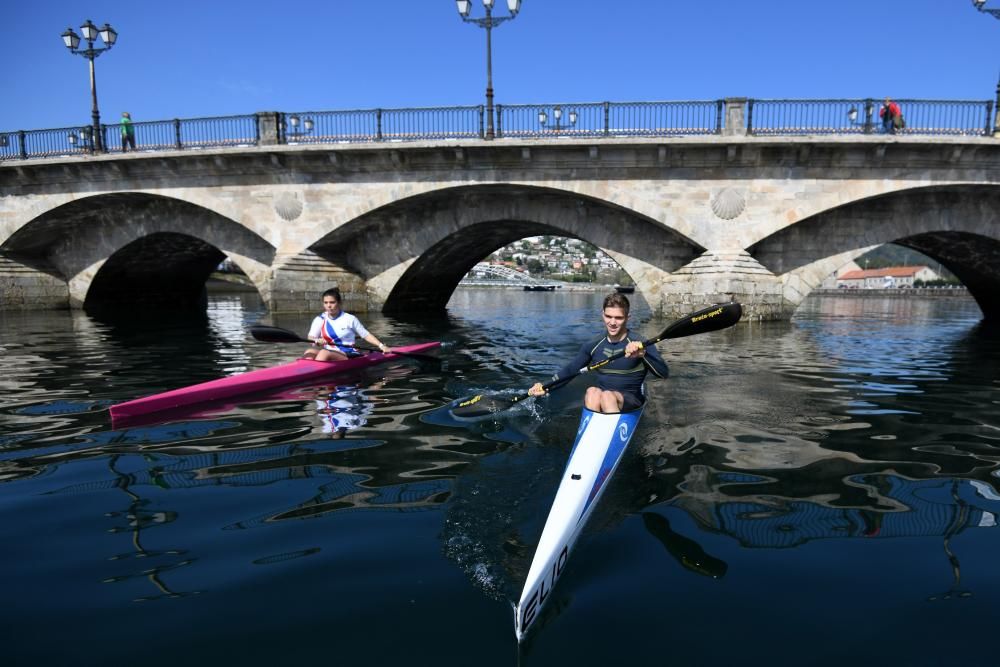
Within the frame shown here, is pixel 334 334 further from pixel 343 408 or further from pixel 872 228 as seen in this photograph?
pixel 872 228

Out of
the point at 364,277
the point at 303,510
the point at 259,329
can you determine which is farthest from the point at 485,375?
the point at 364,277

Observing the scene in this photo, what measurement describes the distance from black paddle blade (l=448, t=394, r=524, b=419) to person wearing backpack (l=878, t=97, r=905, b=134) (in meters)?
14.5

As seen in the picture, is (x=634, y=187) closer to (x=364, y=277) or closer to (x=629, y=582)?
(x=364, y=277)

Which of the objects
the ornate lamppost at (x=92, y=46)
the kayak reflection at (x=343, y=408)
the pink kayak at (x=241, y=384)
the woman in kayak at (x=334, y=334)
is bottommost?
the kayak reflection at (x=343, y=408)

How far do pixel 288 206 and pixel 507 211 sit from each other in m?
6.78

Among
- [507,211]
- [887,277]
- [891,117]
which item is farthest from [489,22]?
[887,277]

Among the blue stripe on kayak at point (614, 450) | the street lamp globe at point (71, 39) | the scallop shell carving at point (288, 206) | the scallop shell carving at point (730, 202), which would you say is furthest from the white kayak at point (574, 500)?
the street lamp globe at point (71, 39)

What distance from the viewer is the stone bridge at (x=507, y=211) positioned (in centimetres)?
1527

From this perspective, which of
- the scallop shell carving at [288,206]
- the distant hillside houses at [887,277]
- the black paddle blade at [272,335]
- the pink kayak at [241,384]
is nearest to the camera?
the pink kayak at [241,384]

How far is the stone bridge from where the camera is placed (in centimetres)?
1527

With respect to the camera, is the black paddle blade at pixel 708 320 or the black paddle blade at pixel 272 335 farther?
the black paddle blade at pixel 272 335

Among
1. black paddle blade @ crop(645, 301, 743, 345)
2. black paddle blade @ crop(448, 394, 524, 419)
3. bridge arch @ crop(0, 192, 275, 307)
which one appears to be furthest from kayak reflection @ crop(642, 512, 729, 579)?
bridge arch @ crop(0, 192, 275, 307)

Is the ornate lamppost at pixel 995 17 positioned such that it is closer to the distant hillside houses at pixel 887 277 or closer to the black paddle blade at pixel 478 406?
the black paddle blade at pixel 478 406

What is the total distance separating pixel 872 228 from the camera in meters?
16.2
